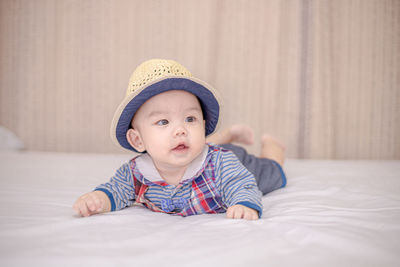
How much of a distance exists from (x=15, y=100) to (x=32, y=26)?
0.65m

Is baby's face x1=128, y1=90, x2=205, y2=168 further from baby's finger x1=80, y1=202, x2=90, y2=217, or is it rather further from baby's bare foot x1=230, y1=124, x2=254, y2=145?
baby's bare foot x1=230, y1=124, x2=254, y2=145

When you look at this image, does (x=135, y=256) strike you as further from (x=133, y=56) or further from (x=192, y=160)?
(x=133, y=56)

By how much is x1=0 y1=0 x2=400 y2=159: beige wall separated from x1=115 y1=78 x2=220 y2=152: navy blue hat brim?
1.43 m

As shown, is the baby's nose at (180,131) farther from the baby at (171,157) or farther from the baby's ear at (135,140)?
the baby's ear at (135,140)

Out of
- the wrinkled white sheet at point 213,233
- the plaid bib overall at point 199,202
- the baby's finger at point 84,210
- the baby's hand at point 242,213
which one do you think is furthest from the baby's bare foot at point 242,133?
the baby's finger at point 84,210

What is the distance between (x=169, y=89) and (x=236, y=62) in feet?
5.52

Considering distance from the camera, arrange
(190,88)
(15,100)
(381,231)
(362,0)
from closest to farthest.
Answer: (381,231) < (190,88) < (362,0) < (15,100)

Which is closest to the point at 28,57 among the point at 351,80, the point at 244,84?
the point at 244,84

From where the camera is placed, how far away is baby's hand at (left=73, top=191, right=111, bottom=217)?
0.68 meters

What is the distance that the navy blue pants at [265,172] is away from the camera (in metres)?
1.03

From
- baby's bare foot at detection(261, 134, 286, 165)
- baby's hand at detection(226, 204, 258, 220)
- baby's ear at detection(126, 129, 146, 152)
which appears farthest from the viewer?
baby's bare foot at detection(261, 134, 286, 165)

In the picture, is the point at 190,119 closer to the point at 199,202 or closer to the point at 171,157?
the point at 171,157

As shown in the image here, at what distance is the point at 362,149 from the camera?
2.38 meters

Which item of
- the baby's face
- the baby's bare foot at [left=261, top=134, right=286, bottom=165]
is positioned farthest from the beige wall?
the baby's face
